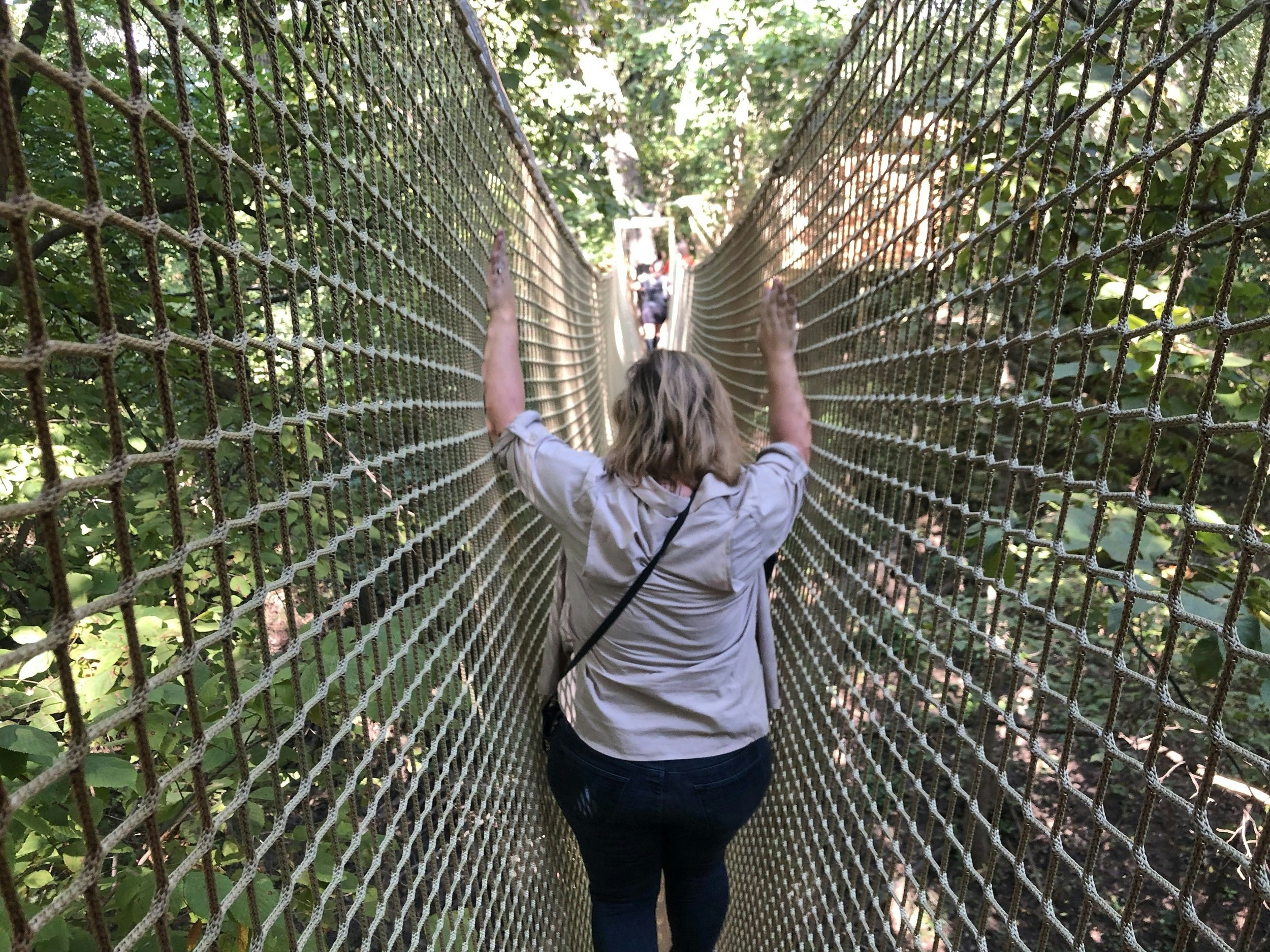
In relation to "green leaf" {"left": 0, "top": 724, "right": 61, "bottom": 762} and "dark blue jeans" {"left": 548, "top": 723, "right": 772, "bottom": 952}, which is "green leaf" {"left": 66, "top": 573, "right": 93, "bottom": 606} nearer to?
"green leaf" {"left": 0, "top": 724, "right": 61, "bottom": 762}

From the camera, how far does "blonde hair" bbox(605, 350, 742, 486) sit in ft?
3.62

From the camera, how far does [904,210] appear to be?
120 centimetres

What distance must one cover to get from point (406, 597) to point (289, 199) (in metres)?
0.46

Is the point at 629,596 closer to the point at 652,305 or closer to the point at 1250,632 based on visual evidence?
→ the point at 1250,632

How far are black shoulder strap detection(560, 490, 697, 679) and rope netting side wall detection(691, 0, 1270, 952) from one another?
32 centimetres

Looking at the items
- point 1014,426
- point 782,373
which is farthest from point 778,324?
point 1014,426

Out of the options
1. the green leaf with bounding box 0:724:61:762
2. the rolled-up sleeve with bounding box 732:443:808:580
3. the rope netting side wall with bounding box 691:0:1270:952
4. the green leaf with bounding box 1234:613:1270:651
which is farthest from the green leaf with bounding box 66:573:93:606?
the green leaf with bounding box 1234:613:1270:651

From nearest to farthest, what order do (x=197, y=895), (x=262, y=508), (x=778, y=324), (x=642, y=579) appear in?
(x=262, y=508) < (x=197, y=895) < (x=642, y=579) < (x=778, y=324)

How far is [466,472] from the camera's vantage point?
127cm

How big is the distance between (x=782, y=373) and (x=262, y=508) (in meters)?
1.04

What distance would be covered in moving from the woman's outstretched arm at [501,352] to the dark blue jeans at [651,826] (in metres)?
0.49

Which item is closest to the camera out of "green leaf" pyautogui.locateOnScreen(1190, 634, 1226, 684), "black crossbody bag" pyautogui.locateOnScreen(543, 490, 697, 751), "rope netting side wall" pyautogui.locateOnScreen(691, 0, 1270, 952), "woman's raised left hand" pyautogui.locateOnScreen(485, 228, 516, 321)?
"rope netting side wall" pyautogui.locateOnScreen(691, 0, 1270, 952)

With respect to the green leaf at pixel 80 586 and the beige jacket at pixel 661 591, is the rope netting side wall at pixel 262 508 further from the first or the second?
the beige jacket at pixel 661 591

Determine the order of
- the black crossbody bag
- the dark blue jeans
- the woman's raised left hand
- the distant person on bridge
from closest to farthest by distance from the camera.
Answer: the black crossbody bag, the dark blue jeans, the woman's raised left hand, the distant person on bridge
